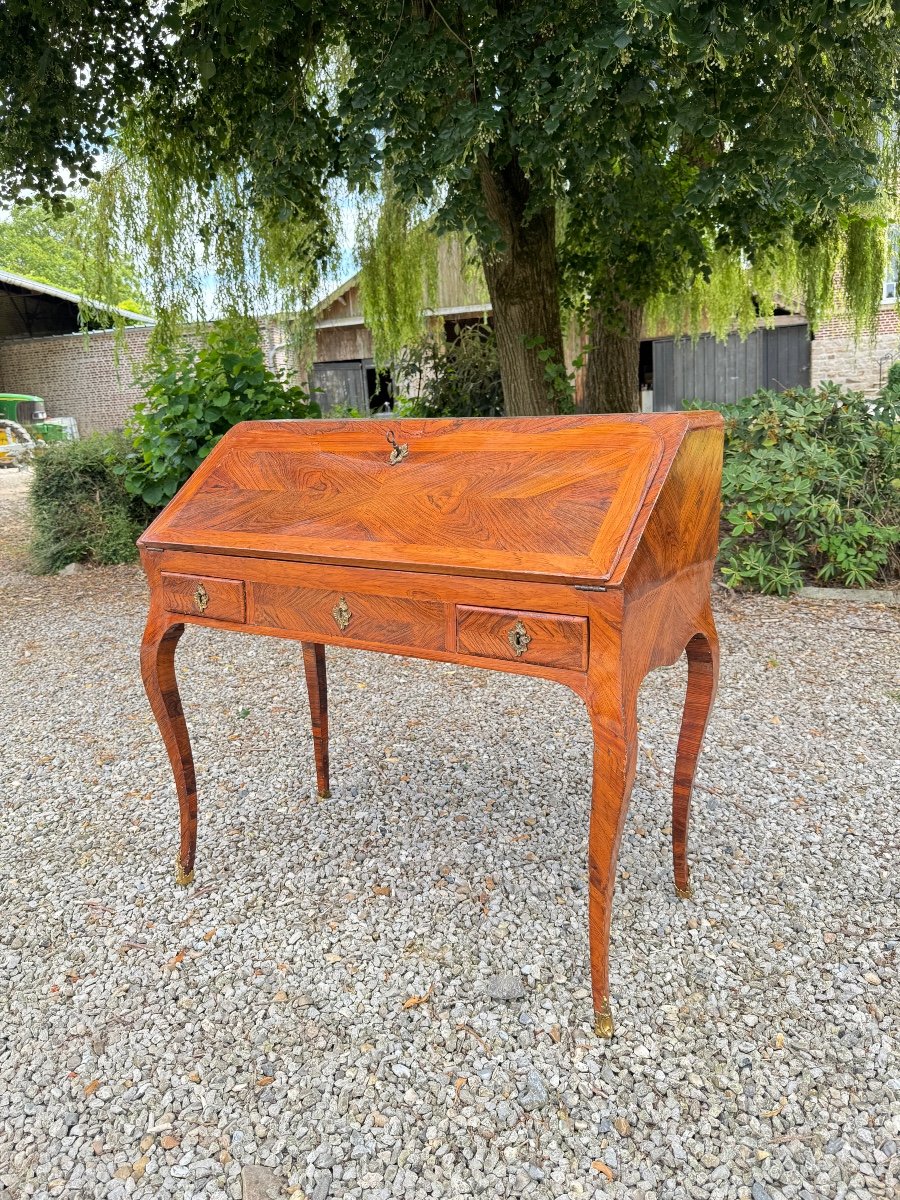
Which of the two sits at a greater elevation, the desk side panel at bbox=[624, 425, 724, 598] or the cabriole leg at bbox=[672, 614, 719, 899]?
the desk side panel at bbox=[624, 425, 724, 598]

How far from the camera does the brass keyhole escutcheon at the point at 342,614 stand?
6.26 feet

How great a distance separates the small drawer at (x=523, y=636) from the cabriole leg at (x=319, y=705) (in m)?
1.16

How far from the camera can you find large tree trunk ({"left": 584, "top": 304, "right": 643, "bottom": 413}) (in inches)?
271

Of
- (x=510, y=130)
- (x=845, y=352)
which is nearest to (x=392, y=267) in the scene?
(x=510, y=130)

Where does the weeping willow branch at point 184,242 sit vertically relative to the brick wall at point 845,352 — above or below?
above

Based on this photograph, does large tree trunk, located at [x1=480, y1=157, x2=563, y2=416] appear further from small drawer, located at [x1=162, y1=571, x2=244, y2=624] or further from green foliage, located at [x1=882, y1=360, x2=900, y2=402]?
small drawer, located at [x1=162, y1=571, x2=244, y2=624]

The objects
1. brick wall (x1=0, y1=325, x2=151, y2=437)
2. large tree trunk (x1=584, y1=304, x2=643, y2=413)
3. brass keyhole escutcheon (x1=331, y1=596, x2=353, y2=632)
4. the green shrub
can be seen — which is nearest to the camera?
brass keyhole escutcheon (x1=331, y1=596, x2=353, y2=632)

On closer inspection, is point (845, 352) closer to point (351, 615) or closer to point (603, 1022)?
point (351, 615)

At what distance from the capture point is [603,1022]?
5.84ft

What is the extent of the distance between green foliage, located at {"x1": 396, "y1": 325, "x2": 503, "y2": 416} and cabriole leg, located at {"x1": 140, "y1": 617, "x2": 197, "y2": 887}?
5388mm

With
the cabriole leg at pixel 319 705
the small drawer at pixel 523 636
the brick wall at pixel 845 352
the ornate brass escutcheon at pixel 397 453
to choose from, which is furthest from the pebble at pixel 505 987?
the brick wall at pixel 845 352

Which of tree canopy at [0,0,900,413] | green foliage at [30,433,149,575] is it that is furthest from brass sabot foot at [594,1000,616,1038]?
green foliage at [30,433,149,575]

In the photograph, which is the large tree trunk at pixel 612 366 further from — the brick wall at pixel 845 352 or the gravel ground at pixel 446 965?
the brick wall at pixel 845 352

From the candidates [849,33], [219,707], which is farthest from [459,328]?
[219,707]
